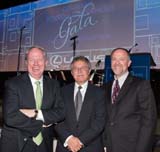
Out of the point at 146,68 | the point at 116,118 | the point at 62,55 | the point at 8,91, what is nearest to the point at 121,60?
the point at 116,118

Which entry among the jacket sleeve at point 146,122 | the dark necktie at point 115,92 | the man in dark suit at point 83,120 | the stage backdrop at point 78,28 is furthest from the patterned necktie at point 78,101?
the stage backdrop at point 78,28

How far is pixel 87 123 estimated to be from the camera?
226cm

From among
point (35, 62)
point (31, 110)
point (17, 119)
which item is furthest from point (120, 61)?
point (17, 119)

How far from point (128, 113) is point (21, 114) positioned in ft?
2.69

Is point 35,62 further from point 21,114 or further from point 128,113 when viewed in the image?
point 128,113

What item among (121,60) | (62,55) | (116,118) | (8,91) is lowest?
(116,118)

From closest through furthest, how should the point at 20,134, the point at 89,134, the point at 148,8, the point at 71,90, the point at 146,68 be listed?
the point at 20,134, the point at 89,134, the point at 71,90, the point at 146,68, the point at 148,8

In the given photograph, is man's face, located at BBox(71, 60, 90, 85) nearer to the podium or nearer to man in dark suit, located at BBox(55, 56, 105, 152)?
man in dark suit, located at BBox(55, 56, 105, 152)

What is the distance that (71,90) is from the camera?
7.84 feet

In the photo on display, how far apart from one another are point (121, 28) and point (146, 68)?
1.81 metres

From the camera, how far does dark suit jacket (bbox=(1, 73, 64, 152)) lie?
77.7 inches

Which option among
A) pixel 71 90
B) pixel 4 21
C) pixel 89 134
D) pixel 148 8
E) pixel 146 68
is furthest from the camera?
pixel 4 21

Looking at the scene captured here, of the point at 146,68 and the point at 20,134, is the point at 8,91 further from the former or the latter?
the point at 146,68

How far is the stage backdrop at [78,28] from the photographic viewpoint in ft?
17.8
